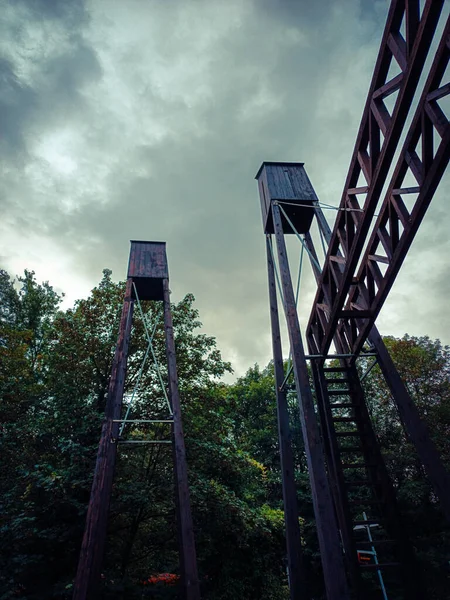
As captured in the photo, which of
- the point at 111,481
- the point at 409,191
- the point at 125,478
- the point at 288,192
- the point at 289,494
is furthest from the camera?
the point at 125,478

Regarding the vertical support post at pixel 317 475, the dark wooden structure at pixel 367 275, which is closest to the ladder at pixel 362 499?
the dark wooden structure at pixel 367 275

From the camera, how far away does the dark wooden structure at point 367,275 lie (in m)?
2.89

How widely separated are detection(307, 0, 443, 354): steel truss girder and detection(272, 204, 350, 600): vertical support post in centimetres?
82

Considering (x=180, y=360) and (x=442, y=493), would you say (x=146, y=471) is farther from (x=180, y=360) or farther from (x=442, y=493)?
(x=442, y=493)

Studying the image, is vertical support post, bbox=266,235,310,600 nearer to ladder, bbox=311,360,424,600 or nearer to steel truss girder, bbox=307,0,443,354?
ladder, bbox=311,360,424,600

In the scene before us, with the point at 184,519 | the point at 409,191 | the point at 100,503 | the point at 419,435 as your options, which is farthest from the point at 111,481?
the point at 409,191

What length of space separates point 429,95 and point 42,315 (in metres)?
17.0

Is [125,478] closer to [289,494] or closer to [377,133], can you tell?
[289,494]

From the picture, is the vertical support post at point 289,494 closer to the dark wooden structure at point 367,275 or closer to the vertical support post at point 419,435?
the dark wooden structure at point 367,275

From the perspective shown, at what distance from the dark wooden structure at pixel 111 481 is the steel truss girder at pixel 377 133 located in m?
2.88

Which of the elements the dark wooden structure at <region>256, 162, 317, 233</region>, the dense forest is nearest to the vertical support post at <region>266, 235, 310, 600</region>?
the dark wooden structure at <region>256, 162, 317, 233</region>

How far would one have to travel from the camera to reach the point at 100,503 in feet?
14.4

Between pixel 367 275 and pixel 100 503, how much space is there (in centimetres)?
483

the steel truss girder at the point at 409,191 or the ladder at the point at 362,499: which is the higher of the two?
the steel truss girder at the point at 409,191
